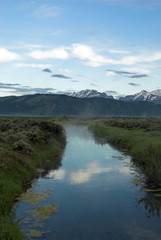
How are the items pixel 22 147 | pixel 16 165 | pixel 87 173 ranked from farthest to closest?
1. pixel 22 147
2. pixel 87 173
3. pixel 16 165

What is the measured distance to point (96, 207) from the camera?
56.5 ft

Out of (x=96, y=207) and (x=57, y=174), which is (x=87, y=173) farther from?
(x=96, y=207)

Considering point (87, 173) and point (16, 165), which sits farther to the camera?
point (87, 173)

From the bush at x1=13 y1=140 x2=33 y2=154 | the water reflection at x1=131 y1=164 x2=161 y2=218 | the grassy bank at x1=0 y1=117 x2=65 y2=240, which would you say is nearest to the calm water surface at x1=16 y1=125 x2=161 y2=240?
the water reflection at x1=131 y1=164 x2=161 y2=218

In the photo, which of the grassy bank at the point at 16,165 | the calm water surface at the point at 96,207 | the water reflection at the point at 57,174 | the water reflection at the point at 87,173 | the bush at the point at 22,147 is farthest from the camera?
the bush at the point at 22,147

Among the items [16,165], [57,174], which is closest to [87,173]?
[57,174]

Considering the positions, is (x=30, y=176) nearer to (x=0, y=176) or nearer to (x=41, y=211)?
(x=0, y=176)

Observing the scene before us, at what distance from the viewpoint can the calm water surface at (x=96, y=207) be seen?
1370cm

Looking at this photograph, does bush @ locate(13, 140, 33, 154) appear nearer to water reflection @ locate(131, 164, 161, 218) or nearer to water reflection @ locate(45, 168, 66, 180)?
water reflection @ locate(45, 168, 66, 180)

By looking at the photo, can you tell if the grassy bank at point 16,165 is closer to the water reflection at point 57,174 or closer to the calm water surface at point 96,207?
the calm water surface at point 96,207

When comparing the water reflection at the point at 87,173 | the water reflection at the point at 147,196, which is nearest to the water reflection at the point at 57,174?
the water reflection at the point at 87,173

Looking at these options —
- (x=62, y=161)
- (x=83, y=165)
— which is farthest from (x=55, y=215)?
(x=62, y=161)

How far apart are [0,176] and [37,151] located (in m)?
12.7

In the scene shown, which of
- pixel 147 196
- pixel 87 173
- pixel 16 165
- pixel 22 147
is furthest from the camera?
pixel 22 147
